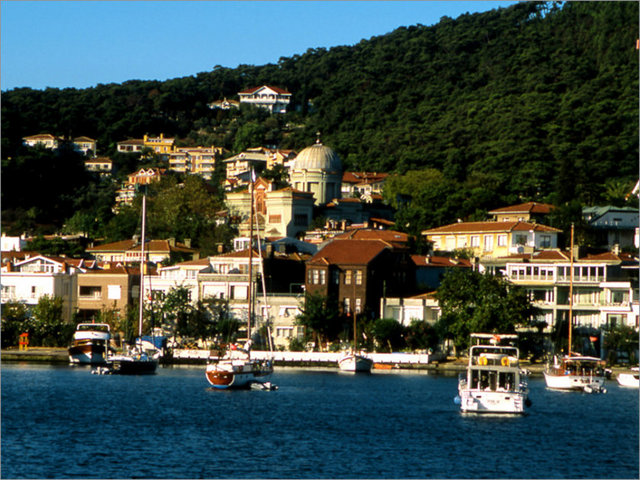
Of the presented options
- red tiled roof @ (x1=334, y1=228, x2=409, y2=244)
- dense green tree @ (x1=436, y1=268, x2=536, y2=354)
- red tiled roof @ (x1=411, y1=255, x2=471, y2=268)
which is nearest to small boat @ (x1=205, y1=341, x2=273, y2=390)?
dense green tree @ (x1=436, y1=268, x2=536, y2=354)

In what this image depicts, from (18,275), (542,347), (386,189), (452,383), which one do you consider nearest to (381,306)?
(542,347)

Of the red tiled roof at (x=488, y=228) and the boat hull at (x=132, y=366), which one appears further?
the red tiled roof at (x=488, y=228)

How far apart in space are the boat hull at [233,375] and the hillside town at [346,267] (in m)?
13.4

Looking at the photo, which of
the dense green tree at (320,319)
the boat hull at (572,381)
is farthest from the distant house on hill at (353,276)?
the boat hull at (572,381)

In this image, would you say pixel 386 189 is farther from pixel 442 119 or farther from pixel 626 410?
pixel 626 410

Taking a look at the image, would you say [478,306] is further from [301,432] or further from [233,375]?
[301,432]

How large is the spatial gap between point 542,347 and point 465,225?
2512 cm

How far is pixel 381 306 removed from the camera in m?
81.7

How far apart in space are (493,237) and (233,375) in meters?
39.5

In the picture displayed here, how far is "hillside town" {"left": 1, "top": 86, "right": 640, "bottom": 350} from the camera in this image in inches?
3132

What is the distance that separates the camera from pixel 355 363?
237ft

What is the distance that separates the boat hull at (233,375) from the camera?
60.2 meters

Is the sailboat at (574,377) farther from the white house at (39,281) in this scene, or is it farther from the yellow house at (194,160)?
the yellow house at (194,160)

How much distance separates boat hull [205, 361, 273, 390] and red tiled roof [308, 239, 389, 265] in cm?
2066
